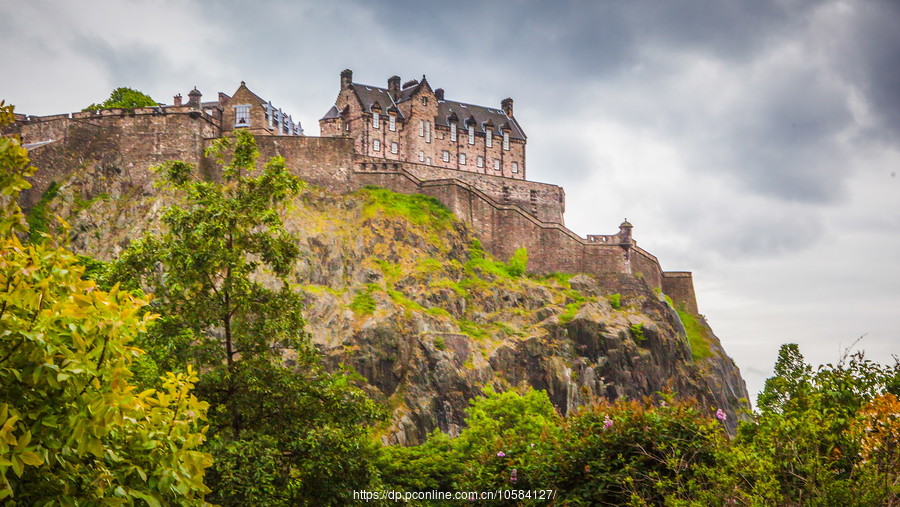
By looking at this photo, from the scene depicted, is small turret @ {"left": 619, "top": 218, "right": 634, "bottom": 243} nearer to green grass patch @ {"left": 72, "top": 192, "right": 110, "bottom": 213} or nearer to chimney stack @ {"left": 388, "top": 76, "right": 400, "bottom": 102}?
chimney stack @ {"left": 388, "top": 76, "right": 400, "bottom": 102}

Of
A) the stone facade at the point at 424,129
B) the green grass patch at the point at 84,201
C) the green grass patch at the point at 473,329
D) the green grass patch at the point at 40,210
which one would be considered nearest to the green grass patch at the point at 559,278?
the green grass patch at the point at 473,329

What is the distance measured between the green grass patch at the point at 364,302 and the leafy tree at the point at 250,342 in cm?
3182

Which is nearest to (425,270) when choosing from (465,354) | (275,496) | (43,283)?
(465,354)

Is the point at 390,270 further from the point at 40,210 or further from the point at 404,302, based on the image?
the point at 40,210

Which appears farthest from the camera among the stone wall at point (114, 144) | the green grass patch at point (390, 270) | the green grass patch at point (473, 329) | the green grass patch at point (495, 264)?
the green grass patch at point (495, 264)

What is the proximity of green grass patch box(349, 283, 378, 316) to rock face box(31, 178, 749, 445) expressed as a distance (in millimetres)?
87

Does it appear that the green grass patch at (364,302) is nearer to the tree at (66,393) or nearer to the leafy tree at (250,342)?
the leafy tree at (250,342)

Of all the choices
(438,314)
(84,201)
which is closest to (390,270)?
(438,314)

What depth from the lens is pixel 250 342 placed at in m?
19.5

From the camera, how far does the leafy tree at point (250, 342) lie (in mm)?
18031

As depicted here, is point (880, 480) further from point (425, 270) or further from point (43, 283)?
point (425, 270)

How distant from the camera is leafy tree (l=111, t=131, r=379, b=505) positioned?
18031 mm

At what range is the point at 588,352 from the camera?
187 feet

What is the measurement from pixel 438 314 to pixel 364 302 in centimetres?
479
